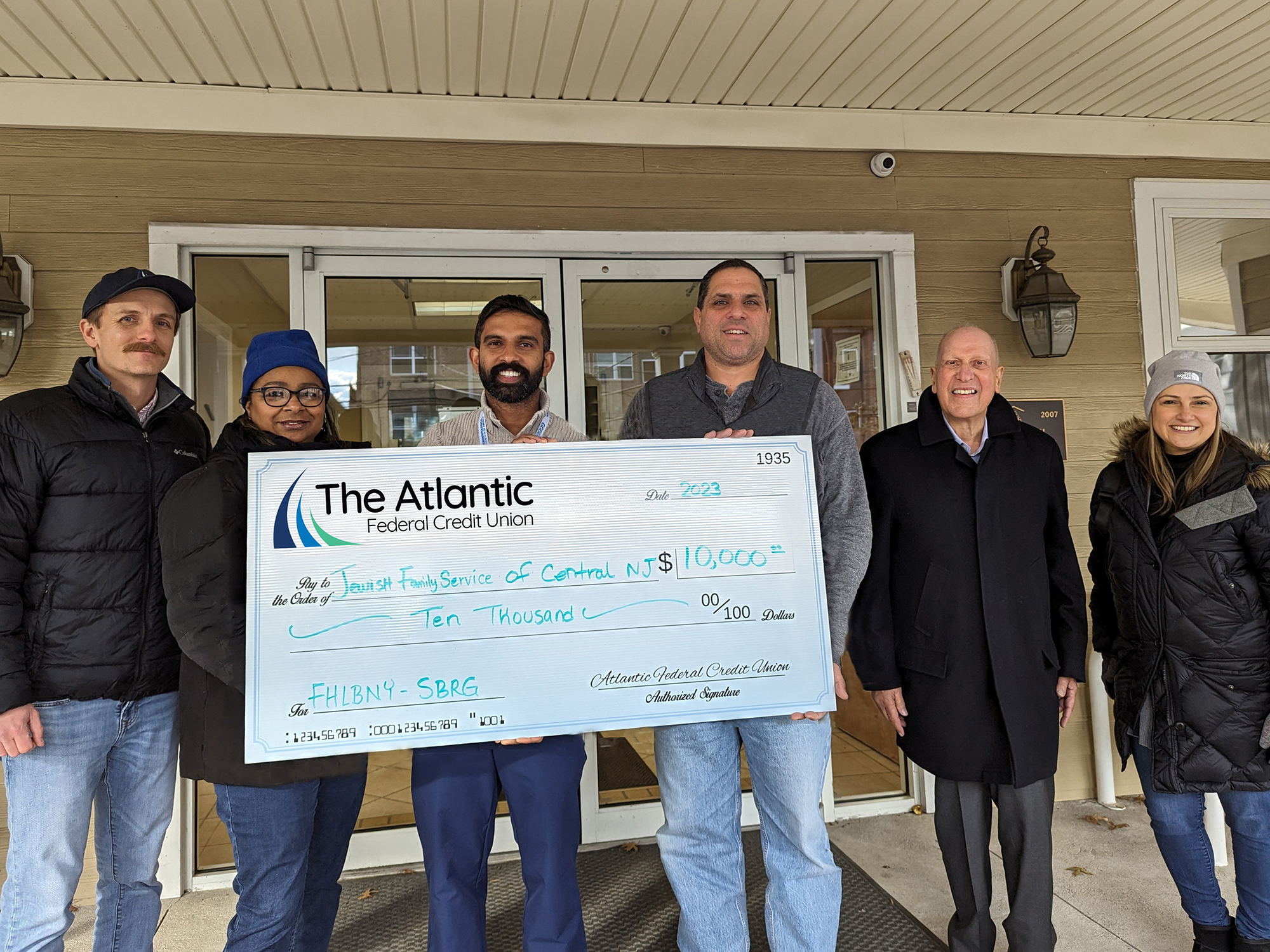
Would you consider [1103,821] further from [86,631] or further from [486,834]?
[86,631]

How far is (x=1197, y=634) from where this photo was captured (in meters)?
1.96

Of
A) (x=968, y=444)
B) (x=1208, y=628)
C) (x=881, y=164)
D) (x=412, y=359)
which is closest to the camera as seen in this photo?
(x=1208, y=628)

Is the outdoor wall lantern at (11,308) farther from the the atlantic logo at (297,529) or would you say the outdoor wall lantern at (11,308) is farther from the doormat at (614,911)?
the doormat at (614,911)

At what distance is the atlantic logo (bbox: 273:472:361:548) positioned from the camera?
164 cm

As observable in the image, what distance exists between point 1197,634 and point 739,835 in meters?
1.20

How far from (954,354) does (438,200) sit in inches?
77.5

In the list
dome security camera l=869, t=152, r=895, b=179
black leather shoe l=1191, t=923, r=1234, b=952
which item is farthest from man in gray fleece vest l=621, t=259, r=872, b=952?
dome security camera l=869, t=152, r=895, b=179

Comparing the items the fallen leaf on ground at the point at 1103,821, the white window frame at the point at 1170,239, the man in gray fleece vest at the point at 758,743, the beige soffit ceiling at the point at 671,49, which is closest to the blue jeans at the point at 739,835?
the man in gray fleece vest at the point at 758,743

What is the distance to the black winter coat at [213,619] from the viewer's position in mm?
1609

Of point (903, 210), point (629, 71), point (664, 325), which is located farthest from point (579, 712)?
point (903, 210)

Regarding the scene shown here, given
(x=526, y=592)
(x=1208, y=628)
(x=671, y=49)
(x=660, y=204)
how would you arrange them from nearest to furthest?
(x=526, y=592) → (x=1208, y=628) → (x=671, y=49) → (x=660, y=204)

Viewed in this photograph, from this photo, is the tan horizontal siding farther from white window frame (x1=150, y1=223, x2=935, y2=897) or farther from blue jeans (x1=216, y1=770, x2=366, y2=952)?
blue jeans (x1=216, y1=770, x2=366, y2=952)

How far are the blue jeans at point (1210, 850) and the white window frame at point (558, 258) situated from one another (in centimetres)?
126

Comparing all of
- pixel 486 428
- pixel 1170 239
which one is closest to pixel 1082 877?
pixel 486 428
